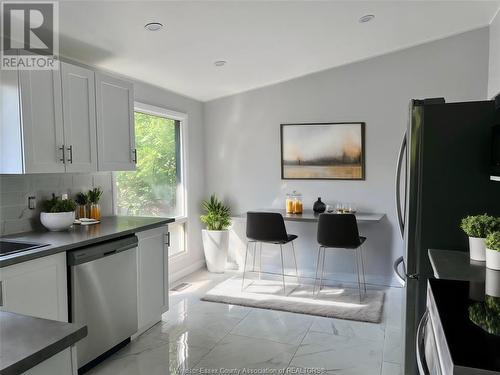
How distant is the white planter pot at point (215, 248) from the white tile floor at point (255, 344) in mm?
1164

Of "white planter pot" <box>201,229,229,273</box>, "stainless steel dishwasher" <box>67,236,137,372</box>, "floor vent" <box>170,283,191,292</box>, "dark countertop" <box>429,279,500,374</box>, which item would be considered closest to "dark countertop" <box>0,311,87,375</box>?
"dark countertop" <box>429,279,500,374</box>

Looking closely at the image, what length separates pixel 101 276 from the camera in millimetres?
2627

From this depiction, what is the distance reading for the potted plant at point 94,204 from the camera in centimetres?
329

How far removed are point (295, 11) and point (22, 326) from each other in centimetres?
265

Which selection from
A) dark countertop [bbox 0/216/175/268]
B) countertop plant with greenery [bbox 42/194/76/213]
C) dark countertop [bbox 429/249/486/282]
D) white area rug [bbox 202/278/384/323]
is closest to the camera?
dark countertop [bbox 429/249/486/282]

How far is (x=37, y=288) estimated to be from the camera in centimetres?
220

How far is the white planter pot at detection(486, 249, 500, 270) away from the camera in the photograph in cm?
185

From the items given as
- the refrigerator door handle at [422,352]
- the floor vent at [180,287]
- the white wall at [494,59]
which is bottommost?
the floor vent at [180,287]

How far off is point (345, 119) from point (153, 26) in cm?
259

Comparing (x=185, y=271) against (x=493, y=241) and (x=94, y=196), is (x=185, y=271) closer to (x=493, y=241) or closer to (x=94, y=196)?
(x=94, y=196)

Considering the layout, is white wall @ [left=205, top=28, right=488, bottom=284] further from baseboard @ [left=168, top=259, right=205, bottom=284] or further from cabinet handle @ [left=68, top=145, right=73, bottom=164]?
cabinet handle @ [left=68, top=145, right=73, bottom=164]

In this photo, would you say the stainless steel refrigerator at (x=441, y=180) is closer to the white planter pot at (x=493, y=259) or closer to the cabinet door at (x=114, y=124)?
the white planter pot at (x=493, y=259)

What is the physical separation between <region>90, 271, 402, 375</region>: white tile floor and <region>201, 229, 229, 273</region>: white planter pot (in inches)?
45.8

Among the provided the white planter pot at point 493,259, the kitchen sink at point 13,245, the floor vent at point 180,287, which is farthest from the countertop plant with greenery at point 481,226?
the floor vent at point 180,287
